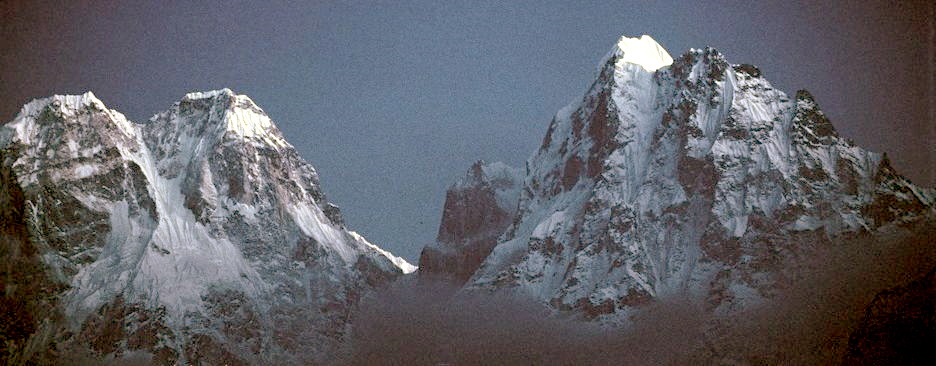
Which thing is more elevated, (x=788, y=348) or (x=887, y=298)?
(x=788, y=348)

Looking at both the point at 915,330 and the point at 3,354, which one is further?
the point at 3,354

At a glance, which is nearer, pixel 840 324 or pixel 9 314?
pixel 9 314

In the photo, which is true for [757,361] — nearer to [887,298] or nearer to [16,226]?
[887,298]

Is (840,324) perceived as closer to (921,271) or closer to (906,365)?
(921,271)

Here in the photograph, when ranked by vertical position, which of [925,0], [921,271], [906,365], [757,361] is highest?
[925,0]

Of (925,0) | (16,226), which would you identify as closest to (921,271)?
(925,0)

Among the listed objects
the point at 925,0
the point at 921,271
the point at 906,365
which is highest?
the point at 925,0

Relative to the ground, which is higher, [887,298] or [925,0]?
[925,0]

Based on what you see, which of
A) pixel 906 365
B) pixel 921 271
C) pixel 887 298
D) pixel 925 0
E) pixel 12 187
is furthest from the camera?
pixel 921 271

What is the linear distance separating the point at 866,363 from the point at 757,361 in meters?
82.4

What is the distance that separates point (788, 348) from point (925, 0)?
65383 millimetres

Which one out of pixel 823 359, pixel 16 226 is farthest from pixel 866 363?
pixel 16 226

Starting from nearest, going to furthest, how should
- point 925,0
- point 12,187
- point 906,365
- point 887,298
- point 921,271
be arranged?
point 906,365
point 887,298
point 12,187
point 925,0
point 921,271

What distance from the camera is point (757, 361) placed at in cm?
19412
